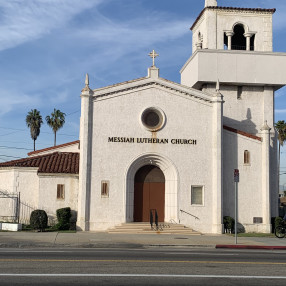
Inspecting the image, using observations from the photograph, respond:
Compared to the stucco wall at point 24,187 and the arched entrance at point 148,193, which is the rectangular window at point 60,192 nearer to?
the stucco wall at point 24,187

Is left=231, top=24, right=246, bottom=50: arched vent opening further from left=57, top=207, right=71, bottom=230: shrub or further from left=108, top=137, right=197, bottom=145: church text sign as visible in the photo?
left=57, top=207, right=71, bottom=230: shrub

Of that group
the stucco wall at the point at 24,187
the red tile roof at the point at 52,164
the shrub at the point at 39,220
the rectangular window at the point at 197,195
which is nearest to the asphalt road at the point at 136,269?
the shrub at the point at 39,220

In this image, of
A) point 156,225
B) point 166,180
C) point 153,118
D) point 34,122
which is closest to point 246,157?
point 166,180

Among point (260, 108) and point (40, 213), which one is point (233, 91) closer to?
point (260, 108)

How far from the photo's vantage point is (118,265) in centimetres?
1301

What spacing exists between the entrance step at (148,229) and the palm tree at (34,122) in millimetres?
51230

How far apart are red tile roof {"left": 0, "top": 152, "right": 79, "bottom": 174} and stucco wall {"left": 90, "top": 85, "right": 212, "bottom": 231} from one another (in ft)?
8.36

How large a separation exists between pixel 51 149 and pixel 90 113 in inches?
350

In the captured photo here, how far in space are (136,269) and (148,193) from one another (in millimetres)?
16299

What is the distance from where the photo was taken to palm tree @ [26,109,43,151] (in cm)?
7500

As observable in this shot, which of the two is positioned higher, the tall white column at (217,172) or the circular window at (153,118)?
the circular window at (153,118)

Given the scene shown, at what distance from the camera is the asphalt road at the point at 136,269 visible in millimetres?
10680

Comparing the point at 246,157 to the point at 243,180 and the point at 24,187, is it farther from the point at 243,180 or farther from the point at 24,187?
the point at 24,187

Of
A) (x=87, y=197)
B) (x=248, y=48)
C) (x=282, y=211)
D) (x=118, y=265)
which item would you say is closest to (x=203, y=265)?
(x=118, y=265)
